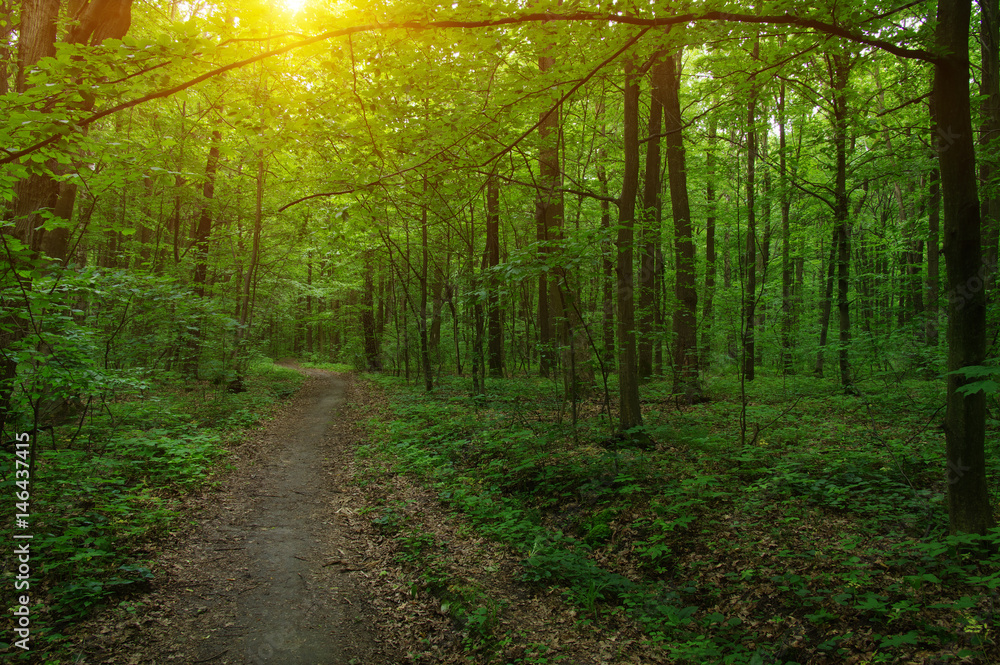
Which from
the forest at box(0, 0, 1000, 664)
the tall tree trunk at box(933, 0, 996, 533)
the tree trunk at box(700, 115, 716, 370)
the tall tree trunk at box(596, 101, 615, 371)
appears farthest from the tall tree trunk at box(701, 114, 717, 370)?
the tall tree trunk at box(933, 0, 996, 533)

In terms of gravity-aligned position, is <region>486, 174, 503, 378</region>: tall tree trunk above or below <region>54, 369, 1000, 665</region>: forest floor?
above

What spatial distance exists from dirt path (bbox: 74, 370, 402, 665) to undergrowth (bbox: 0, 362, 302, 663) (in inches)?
11.3

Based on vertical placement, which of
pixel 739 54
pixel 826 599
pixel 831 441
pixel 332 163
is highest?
pixel 739 54

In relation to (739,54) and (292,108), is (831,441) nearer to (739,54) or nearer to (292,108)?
(739,54)

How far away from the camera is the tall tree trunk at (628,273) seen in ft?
21.6

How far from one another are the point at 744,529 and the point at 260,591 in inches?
192

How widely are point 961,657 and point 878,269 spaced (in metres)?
27.4

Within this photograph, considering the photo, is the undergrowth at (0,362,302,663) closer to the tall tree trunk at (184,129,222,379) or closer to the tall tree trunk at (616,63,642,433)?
the tall tree trunk at (184,129,222,379)

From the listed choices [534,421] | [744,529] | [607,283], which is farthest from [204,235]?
[744,529]

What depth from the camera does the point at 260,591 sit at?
14.1ft

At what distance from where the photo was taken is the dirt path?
3504 millimetres

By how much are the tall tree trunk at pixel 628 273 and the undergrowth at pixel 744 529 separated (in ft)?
2.49

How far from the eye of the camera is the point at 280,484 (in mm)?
7289

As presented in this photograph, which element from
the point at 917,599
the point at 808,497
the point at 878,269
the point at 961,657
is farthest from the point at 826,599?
the point at 878,269
